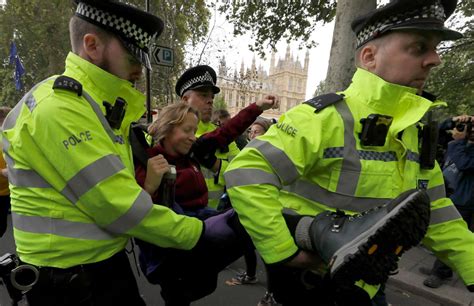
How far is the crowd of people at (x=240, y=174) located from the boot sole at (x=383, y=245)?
0.07m

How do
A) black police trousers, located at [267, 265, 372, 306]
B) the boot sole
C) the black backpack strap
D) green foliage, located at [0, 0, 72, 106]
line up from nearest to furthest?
the boot sole < black police trousers, located at [267, 265, 372, 306] < the black backpack strap < green foliage, located at [0, 0, 72, 106]

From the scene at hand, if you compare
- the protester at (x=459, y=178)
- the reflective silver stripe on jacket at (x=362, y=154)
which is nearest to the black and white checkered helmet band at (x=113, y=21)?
the reflective silver stripe on jacket at (x=362, y=154)

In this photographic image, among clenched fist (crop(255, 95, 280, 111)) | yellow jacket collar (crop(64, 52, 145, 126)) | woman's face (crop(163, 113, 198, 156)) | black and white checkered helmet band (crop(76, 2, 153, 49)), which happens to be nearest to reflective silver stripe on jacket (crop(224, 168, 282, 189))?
yellow jacket collar (crop(64, 52, 145, 126))

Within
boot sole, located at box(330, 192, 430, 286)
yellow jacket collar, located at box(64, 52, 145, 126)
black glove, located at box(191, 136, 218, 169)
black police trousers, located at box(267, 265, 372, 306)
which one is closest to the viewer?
boot sole, located at box(330, 192, 430, 286)

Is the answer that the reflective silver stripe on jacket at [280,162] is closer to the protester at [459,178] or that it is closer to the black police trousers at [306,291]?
the black police trousers at [306,291]

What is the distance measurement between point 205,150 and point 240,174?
162 centimetres

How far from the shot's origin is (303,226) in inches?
53.2

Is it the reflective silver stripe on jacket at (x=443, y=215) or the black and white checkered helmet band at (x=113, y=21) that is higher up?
the black and white checkered helmet band at (x=113, y=21)

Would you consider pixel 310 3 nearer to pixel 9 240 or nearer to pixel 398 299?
pixel 398 299

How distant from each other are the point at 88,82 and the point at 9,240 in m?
4.67

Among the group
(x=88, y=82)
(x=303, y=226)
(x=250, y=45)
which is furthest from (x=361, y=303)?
(x=250, y=45)

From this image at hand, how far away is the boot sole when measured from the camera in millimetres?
996

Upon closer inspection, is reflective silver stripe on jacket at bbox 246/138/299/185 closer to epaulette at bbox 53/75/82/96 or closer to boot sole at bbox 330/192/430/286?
boot sole at bbox 330/192/430/286

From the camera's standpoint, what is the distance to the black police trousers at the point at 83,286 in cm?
140
